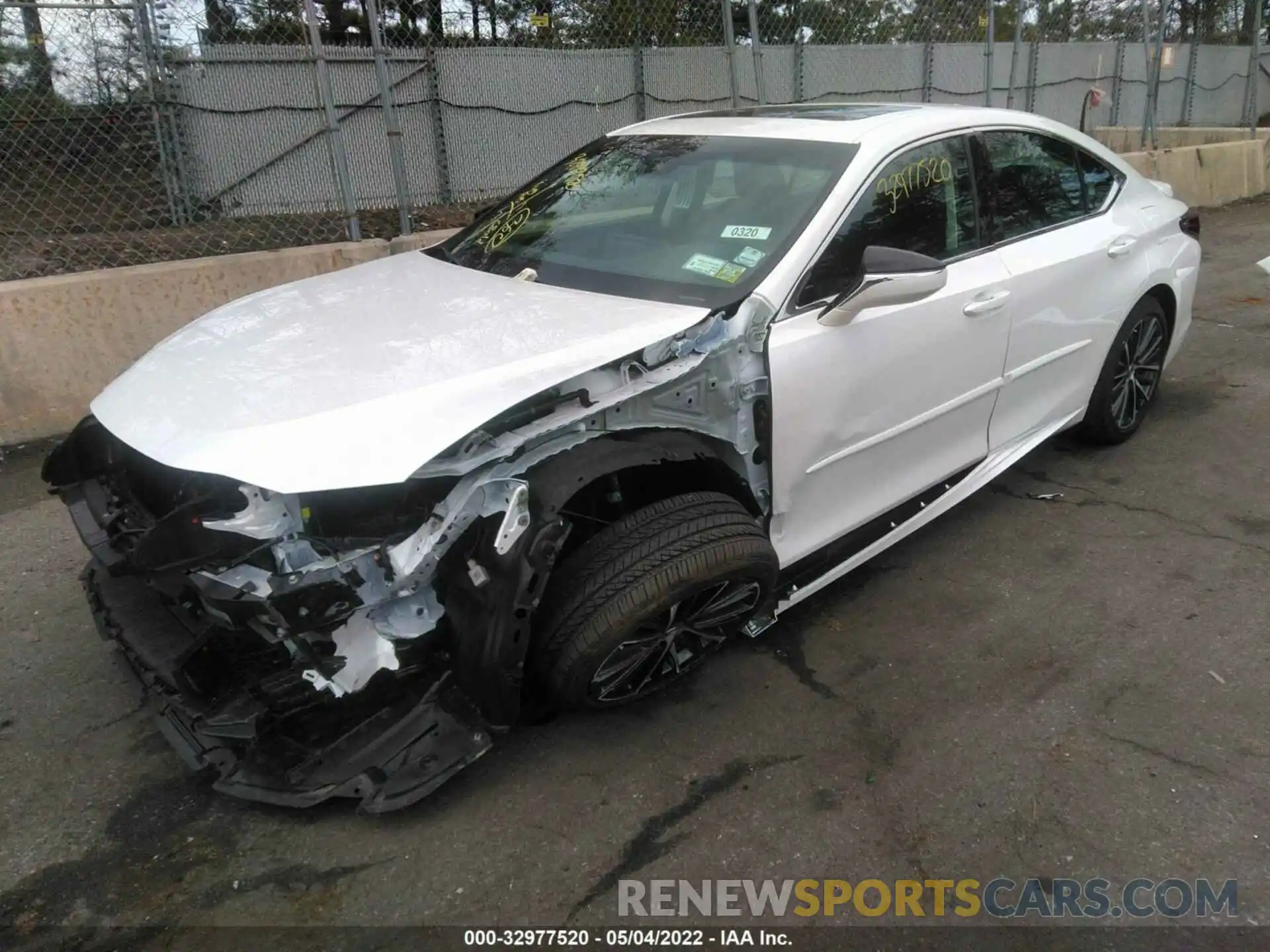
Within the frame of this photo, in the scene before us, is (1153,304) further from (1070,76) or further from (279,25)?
(1070,76)

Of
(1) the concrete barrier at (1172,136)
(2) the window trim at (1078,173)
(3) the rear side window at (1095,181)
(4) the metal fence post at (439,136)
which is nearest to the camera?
(2) the window trim at (1078,173)

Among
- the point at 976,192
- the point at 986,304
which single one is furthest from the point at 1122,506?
the point at 976,192

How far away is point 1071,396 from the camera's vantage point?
427cm

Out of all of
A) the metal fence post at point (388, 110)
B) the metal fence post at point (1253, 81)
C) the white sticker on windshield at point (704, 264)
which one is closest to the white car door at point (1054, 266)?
the white sticker on windshield at point (704, 264)

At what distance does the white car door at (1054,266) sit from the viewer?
12.3 ft

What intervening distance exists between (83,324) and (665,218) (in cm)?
366

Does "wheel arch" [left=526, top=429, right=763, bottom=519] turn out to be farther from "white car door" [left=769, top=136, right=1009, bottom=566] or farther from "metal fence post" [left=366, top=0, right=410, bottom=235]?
"metal fence post" [left=366, top=0, right=410, bottom=235]

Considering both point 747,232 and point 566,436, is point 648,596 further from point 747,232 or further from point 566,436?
point 747,232

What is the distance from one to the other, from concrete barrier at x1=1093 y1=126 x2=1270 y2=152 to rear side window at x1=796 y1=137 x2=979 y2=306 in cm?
1147

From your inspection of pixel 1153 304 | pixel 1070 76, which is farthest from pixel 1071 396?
pixel 1070 76

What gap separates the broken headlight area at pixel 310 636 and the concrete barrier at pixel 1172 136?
13.8 metres

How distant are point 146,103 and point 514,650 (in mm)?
6152

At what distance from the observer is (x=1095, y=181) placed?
4.36m

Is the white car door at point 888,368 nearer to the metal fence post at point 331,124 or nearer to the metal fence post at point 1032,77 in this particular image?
the metal fence post at point 331,124
